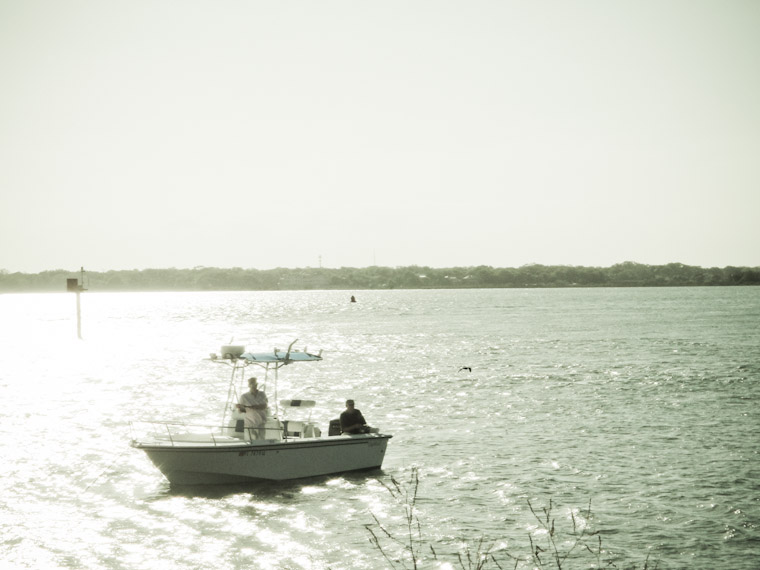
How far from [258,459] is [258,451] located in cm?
26

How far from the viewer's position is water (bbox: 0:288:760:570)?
60.3 ft

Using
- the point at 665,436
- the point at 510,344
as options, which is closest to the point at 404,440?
the point at 665,436

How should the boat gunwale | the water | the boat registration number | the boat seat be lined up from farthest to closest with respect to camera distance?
the boat seat
the boat registration number
the boat gunwale
the water

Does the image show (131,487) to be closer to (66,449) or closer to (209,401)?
(66,449)

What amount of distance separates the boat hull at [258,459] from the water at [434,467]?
17.0 inches

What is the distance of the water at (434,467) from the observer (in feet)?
60.3

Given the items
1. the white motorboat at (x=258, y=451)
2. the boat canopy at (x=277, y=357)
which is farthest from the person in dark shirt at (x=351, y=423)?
the boat canopy at (x=277, y=357)

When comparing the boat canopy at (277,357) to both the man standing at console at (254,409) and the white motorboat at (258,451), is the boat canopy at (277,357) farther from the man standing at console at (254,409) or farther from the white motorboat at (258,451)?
the man standing at console at (254,409)

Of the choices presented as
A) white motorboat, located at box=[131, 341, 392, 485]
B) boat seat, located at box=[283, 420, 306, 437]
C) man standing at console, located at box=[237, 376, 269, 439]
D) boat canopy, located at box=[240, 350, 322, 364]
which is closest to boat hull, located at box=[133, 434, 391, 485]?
white motorboat, located at box=[131, 341, 392, 485]

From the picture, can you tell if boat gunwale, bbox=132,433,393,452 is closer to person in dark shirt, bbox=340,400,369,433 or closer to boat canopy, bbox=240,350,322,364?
person in dark shirt, bbox=340,400,369,433

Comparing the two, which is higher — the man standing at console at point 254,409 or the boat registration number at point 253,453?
the man standing at console at point 254,409

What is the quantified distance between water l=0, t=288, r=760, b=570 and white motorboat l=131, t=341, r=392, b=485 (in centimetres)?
47

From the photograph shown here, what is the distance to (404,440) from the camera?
3067cm

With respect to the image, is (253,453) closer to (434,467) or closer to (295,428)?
(295,428)
